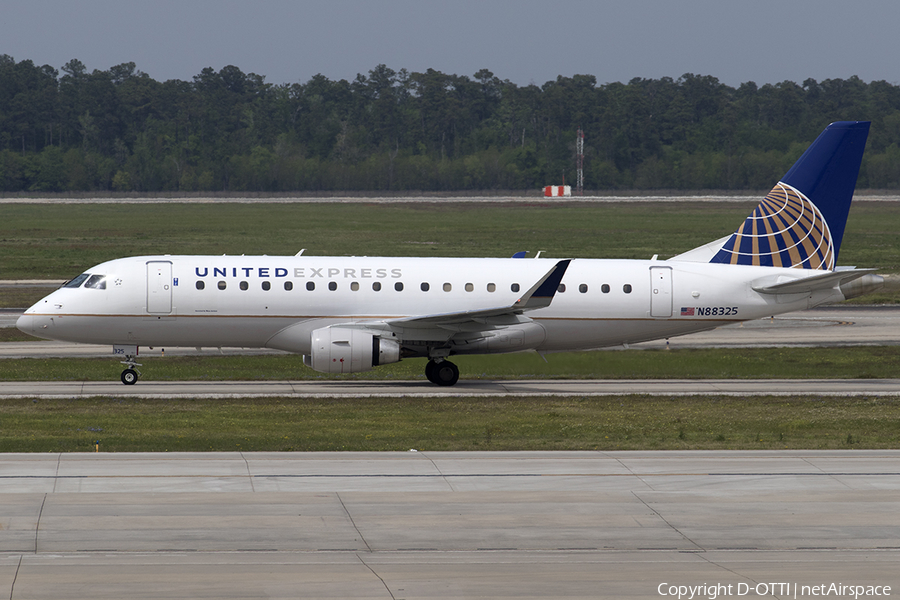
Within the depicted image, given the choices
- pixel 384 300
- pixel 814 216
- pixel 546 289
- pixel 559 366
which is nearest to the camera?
pixel 546 289

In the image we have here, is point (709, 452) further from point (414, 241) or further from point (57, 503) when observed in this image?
point (414, 241)

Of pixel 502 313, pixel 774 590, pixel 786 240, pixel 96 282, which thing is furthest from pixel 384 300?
pixel 774 590

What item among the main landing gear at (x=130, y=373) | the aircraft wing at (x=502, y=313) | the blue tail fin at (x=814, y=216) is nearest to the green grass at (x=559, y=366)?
the main landing gear at (x=130, y=373)

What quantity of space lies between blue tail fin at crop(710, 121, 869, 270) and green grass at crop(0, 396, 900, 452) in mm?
6179

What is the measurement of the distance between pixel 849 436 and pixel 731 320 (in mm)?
11003

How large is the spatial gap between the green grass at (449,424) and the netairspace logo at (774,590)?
9.14m

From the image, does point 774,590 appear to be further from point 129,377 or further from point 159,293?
point 129,377

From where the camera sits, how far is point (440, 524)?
52.6 feet

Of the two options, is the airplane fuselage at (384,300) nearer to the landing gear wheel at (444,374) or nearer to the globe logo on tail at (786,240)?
the globe logo on tail at (786,240)

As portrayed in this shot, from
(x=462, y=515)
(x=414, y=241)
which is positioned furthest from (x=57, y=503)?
(x=414, y=241)

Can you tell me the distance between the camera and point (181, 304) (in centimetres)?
3156

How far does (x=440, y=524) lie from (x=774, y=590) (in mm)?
4975

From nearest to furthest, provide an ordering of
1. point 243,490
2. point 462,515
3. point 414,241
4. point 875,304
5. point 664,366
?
point 462,515 → point 243,490 → point 664,366 → point 875,304 → point 414,241

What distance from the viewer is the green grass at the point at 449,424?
22.5 metres
